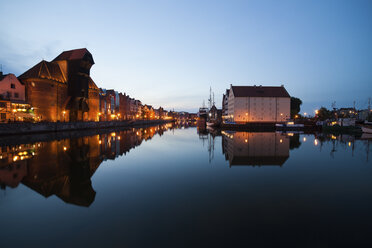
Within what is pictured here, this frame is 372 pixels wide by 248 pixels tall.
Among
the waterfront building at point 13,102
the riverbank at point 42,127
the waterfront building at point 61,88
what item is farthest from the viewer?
the waterfront building at point 61,88

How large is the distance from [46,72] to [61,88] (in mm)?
5299

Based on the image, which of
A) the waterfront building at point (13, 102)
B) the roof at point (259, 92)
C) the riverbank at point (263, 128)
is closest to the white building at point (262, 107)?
the roof at point (259, 92)

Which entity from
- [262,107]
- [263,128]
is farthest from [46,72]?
[262,107]

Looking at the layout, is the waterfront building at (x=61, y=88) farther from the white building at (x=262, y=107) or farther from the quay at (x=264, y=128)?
the white building at (x=262, y=107)

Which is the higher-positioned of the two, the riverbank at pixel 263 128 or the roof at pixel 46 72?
the roof at pixel 46 72

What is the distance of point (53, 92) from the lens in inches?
1932

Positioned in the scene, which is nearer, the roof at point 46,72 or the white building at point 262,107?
the roof at point 46,72

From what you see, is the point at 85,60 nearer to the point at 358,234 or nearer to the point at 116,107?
the point at 116,107

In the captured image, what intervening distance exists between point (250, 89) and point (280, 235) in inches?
2891

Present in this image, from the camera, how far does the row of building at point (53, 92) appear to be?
40562mm

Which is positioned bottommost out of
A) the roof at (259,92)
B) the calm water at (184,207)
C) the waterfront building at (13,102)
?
the calm water at (184,207)

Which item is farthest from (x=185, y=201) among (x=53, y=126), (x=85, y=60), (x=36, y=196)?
(x=85, y=60)

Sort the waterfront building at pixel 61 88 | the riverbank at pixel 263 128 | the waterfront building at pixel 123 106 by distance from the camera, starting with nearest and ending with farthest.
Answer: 1. the waterfront building at pixel 61 88
2. the riverbank at pixel 263 128
3. the waterfront building at pixel 123 106

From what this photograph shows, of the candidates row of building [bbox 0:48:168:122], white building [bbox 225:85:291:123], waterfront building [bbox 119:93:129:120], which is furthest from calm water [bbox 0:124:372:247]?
waterfront building [bbox 119:93:129:120]
